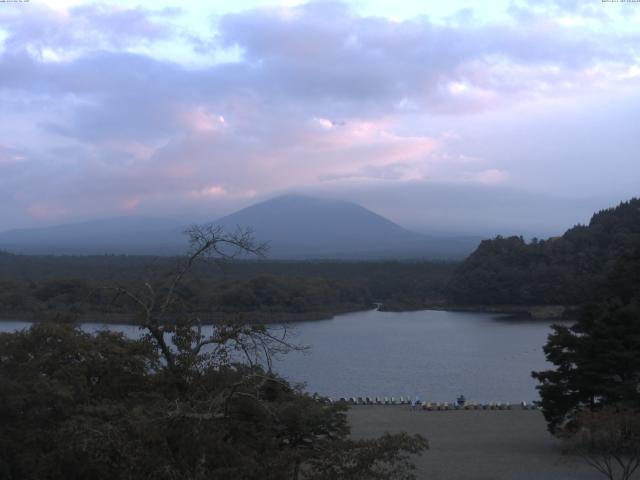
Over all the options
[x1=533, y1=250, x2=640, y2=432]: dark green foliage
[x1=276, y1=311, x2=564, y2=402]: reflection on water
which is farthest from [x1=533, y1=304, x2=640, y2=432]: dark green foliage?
[x1=276, y1=311, x2=564, y2=402]: reflection on water

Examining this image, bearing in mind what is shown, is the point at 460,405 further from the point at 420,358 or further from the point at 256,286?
the point at 256,286

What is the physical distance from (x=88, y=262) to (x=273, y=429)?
135 feet

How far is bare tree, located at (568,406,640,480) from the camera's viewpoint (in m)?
6.25

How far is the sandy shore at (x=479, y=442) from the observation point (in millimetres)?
Result: 7508

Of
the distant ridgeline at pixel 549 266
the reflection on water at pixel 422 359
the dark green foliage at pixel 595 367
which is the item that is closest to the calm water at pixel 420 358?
the reflection on water at pixel 422 359

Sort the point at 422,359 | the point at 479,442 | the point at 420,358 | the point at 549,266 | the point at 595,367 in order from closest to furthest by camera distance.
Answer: the point at 595,367 → the point at 479,442 → the point at 422,359 → the point at 420,358 → the point at 549,266

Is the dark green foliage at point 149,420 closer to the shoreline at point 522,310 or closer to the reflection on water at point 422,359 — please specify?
the reflection on water at point 422,359

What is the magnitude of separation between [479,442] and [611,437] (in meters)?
3.07

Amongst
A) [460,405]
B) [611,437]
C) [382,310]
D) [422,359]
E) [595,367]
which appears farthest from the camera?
[382,310]

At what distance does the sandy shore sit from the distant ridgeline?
21361mm

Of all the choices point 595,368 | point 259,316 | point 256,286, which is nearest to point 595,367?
point 595,368

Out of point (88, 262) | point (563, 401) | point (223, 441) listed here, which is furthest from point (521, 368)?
point (88, 262)

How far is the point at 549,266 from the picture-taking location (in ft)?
114

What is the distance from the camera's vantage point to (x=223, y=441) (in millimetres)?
3426
